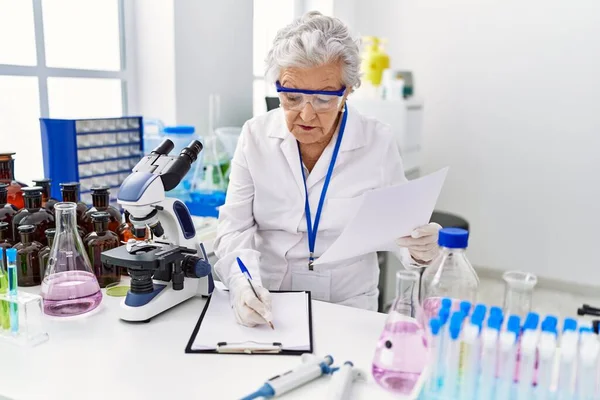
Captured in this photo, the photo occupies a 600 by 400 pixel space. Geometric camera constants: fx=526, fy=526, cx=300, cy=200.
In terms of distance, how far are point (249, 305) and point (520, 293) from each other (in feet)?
1.81

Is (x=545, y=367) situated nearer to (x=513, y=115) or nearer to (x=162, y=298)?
(x=162, y=298)

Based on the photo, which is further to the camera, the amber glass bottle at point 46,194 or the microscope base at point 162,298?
the amber glass bottle at point 46,194

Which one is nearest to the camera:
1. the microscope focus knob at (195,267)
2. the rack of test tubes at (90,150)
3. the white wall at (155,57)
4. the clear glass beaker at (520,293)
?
the clear glass beaker at (520,293)

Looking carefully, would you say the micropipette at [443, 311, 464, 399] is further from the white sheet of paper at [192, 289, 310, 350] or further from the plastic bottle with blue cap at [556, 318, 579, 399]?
the white sheet of paper at [192, 289, 310, 350]

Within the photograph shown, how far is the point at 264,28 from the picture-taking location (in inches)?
128

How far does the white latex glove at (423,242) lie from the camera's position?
4.12 ft

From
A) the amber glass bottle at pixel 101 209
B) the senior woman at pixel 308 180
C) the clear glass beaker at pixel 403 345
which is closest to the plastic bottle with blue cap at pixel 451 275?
the clear glass beaker at pixel 403 345

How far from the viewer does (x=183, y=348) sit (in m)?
1.02

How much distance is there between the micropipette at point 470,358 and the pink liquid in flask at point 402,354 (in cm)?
12

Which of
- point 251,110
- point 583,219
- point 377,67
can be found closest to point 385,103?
point 377,67

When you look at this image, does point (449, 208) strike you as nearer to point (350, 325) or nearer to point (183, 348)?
point (350, 325)

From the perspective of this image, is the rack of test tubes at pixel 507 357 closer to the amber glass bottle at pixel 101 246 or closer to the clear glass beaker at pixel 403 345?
the clear glass beaker at pixel 403 345

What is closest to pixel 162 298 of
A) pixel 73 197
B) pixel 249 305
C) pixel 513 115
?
pixel 249 305

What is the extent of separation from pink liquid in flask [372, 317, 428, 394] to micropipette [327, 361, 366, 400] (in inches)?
1.6
